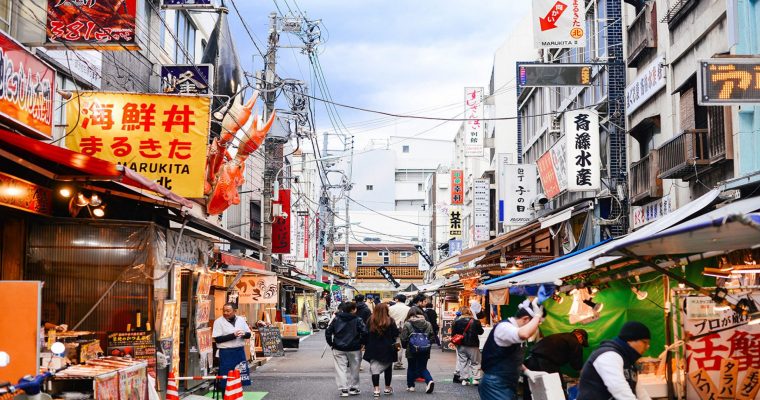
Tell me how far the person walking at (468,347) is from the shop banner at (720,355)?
7518 millimetres

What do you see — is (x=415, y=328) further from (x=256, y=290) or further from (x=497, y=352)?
(x=256, y=290)

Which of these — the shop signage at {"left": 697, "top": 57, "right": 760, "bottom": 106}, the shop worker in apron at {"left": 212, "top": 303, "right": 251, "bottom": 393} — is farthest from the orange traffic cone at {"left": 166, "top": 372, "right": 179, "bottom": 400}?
the shop signage at {"left": 697, "top": 57, "right": 760, "bottom": 106}

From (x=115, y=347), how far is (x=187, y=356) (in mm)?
4653

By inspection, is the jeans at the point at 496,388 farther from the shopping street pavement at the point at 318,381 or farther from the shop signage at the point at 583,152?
the shop signage at the point at 583,152

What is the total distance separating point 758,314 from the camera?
935 centimetres

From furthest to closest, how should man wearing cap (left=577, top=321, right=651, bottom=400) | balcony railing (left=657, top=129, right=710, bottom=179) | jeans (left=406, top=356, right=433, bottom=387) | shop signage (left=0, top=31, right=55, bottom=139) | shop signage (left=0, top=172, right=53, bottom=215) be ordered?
jeans (left=406, top=356, right=433, bottom=387), balcony railing (left=657, top=129, right=710, bottom=179), shop signage (left=0, top=31, right=55, bottom=139), shop signage (left=0, top=172, right=53, bottom=215), man wearing cap (left=577, top=321, right=651, bottom=400)

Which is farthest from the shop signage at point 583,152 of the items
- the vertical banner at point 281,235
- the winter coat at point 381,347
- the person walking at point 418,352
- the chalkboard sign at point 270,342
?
the vertical banner at point 281,235

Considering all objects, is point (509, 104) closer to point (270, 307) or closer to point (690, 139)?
point (270, 307)

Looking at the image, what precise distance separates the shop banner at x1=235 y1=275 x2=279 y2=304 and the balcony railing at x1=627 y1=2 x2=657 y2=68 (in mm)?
12128

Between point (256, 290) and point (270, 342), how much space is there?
8.43ft

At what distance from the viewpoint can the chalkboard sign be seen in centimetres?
2720

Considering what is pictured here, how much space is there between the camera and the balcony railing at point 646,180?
1903 cm

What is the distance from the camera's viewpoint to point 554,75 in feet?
71.9

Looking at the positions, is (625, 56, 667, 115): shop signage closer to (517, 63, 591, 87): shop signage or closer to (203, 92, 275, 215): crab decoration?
(517, 63, 591, 87): shop signage
